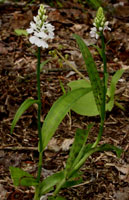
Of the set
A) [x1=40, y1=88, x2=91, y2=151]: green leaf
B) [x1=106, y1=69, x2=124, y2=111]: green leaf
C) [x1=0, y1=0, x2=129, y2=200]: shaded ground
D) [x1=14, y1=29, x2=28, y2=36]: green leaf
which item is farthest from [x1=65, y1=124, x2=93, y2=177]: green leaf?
[x1=14, y1=29, x2=28, y2=36]: green leaf

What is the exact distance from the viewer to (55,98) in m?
2.57

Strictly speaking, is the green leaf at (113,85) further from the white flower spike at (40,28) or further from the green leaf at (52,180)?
the white flower spike at (40,28)

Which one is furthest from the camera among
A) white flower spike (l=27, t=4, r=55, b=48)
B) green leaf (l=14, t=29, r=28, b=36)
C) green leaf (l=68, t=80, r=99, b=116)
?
green leaf (l=14, t=29, r=28, b=36)

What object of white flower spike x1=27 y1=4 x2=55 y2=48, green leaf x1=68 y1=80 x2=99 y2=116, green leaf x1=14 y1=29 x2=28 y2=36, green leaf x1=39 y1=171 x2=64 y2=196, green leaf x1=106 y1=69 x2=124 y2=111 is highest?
white flower spike x1=27 y1=4 x2=55 y2=48

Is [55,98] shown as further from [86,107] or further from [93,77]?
[93,77]

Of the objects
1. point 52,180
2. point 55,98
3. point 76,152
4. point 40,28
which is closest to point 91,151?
point 76,152

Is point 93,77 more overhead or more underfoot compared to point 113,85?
more overhead

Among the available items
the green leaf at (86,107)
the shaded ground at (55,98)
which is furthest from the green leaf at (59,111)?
the green leaf at (86,107)

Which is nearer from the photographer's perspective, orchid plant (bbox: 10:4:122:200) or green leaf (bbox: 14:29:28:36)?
orchid plant (bbox: 10:4:122:200)

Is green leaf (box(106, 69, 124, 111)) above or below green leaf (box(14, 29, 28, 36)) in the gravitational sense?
below

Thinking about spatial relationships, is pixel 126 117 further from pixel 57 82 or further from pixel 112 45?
pixel 112 45

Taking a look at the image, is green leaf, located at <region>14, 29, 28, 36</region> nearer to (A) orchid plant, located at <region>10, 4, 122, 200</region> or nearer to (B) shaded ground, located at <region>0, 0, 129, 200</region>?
(B) shaded ground, located at <region>0, 0, 129, 200</region>

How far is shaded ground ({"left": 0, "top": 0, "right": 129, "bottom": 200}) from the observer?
6.40ft

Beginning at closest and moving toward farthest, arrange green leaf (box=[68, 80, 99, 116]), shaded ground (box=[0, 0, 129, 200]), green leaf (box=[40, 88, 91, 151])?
green leaf (box=[40, 88, 91, 151])
shaded ground (box=[0, 0, 129, 200])
green leaf (box=[68, 80, 99, 116])
